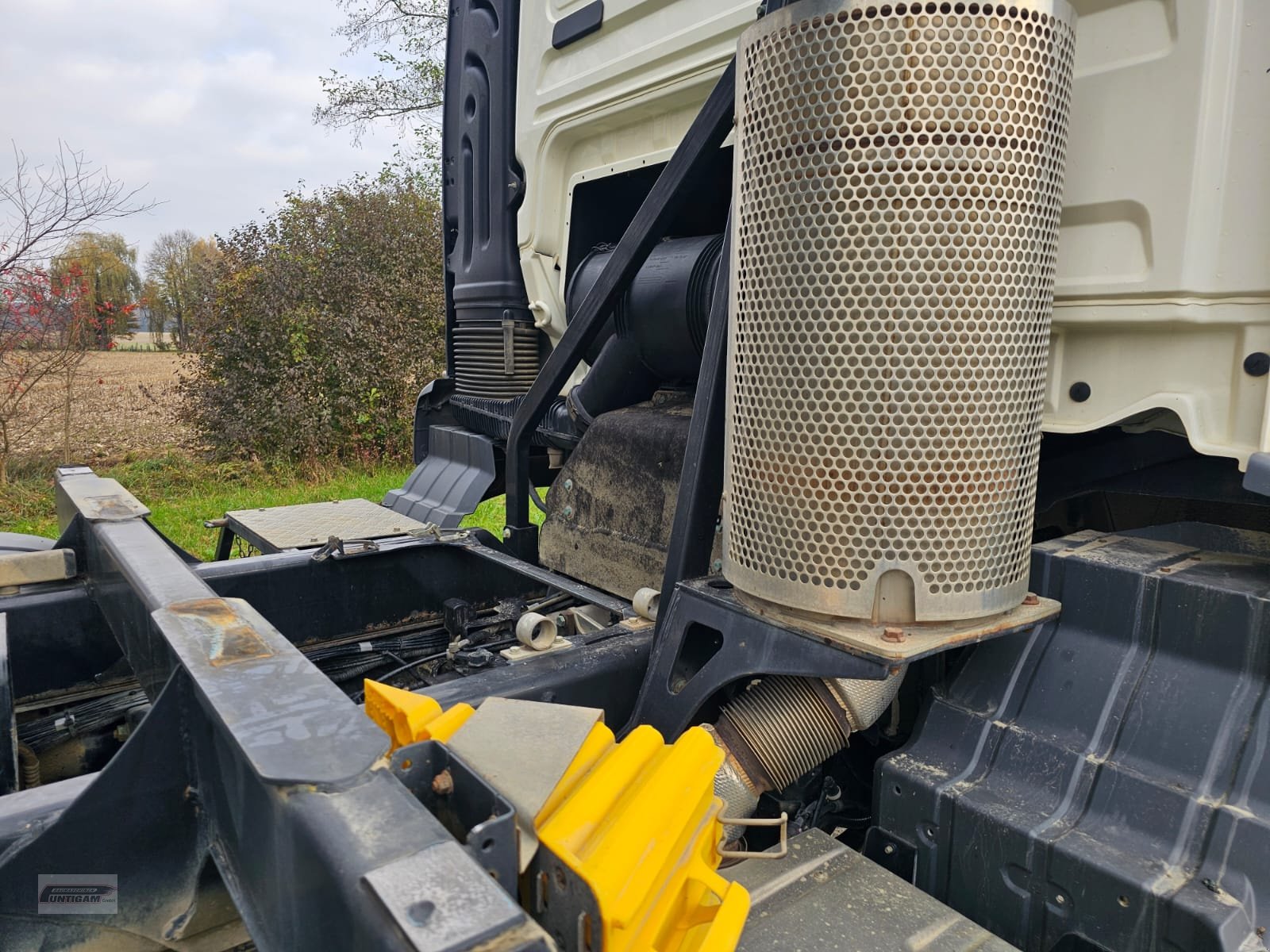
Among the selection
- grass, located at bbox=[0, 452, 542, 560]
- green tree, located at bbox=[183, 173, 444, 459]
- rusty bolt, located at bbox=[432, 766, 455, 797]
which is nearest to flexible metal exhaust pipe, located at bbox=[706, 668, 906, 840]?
rusty bolt, located at bbox=[432, 766, 455, 797]

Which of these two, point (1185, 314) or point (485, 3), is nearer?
point (1185, 314)

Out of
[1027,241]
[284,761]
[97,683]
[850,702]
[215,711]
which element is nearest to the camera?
[284,761]

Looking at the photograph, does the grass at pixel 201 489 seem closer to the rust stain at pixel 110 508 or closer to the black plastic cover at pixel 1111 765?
the rust stain at pixel 110 508

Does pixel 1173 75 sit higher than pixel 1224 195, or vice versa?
pixel 1173 75

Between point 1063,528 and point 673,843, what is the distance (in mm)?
1411

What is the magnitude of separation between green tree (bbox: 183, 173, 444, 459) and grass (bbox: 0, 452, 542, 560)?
0.29 metres

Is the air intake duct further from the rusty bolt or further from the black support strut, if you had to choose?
the rusty bolt

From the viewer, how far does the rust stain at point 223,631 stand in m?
1.19

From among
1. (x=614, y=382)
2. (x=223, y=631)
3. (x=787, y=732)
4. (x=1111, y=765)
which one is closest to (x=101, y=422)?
(x=614, y=382)

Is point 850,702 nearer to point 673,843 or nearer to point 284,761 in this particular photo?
point 673,843

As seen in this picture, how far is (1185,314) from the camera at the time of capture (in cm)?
145

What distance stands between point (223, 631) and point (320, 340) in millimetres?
8988

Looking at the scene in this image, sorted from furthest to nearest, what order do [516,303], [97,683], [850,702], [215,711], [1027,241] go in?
[516,303], [97,683], [850,702], [1027,241], [215,711]

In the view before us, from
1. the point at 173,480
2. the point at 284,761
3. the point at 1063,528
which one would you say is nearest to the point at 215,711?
the point at 284,761
